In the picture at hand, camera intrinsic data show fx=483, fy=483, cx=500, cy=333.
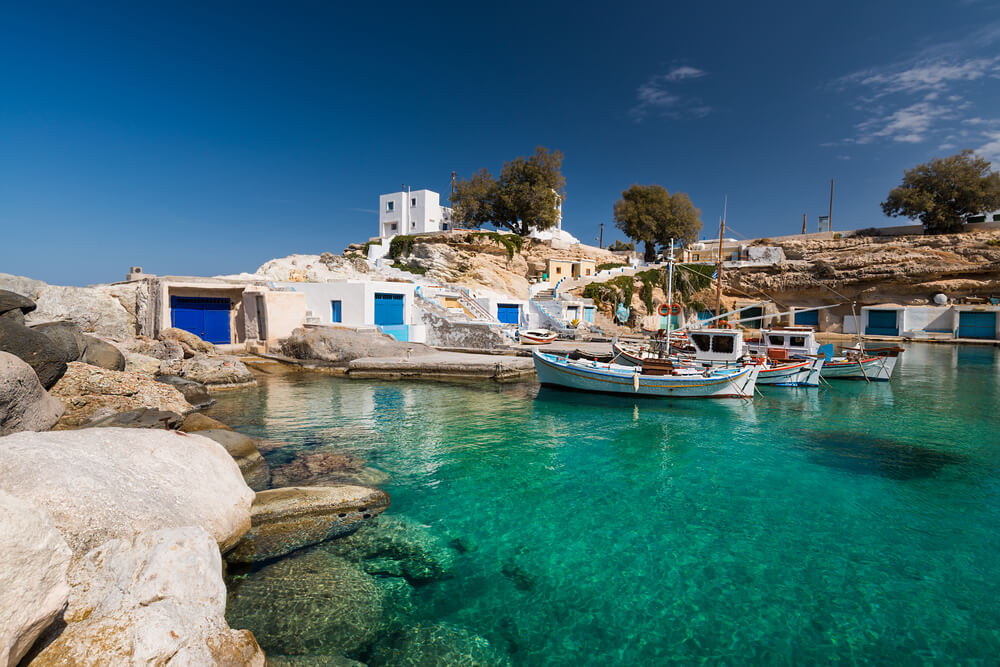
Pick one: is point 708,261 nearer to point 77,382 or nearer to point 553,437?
point 553,437

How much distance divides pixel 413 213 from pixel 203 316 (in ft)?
119

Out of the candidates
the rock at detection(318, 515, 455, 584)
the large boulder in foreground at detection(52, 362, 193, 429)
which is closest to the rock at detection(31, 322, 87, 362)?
the large boulder in foreground at detection(52, 362, 193, 429)

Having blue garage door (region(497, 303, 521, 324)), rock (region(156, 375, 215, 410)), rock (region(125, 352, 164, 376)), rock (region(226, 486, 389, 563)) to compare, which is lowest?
rock (region(226, 486, 389, 563))

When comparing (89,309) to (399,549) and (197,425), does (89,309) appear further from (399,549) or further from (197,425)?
(399,549)

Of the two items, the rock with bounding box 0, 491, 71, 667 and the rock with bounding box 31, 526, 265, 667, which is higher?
the rock with bounding box 0, 491, 71, 667

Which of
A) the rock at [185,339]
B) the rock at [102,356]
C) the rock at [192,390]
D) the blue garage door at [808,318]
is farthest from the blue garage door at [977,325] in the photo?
the rock at [102,356]

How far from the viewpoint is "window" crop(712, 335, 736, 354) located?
20.5 m

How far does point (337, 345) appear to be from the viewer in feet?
78.9

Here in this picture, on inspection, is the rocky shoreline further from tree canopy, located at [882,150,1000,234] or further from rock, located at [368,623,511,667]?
tree canopy, located at [882,150,1000,234]

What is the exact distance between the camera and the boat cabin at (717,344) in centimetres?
2038

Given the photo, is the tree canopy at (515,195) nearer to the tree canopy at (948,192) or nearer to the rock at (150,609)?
the tree canopy at (948,192)

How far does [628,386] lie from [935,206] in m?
55.6

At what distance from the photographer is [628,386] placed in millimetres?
17828

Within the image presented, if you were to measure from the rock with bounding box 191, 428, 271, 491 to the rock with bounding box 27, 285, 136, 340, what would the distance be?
610 inches
